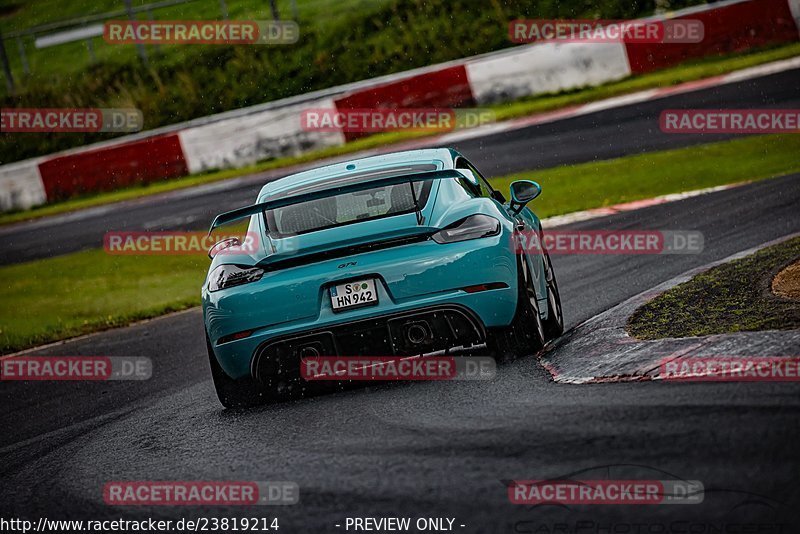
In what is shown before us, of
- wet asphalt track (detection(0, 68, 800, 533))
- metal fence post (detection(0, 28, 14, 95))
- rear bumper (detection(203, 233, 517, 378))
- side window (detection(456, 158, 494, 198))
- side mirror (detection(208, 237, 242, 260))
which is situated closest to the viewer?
wet asphalt track (detection(0, 68, 800, 533))

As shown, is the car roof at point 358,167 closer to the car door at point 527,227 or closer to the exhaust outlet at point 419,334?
the car door at point 527,227

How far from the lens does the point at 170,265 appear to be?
46.2 ft

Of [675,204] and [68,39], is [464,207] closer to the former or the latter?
[675,204]

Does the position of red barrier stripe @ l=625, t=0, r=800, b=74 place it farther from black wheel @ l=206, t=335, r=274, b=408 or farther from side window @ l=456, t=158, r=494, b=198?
black wheel @ l=206, t=335, r=274, b=408

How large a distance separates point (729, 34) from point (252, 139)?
8049mm

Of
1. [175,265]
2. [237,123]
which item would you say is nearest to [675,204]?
[175,265]

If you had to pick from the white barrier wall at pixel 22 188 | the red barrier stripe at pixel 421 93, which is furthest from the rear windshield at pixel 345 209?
the white barrier wall at pixel 22 188

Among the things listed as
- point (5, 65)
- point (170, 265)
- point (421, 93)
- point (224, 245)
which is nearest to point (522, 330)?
point (224, 245)

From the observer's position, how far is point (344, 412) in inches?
224

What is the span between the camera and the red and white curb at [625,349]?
5.07m

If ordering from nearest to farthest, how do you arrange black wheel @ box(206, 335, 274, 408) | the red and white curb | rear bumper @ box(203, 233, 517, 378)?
the red and white curb < rear bumper @ box(203, 233, 517, 378) < black wheel @ box(206, 335, 274, 408)

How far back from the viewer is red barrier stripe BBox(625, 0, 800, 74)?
1877 centimetres

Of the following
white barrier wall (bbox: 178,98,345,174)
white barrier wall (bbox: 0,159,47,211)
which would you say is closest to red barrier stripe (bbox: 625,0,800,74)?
white barrier wall (bbox: 178,98,345,174)

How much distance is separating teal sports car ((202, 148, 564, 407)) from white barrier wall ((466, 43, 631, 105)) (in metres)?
13.3
